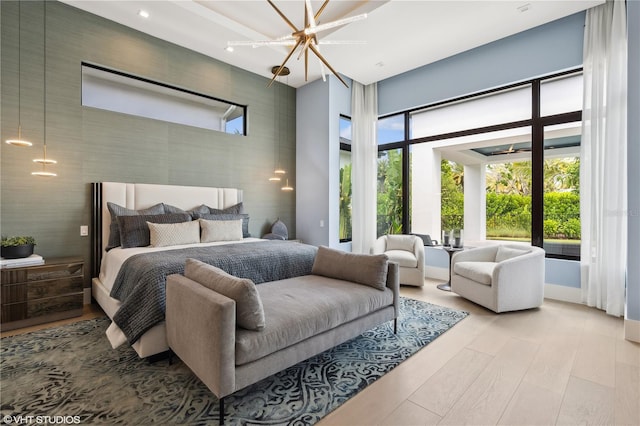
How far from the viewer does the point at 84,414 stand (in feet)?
5.54

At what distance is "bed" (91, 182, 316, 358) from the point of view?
7.34ft

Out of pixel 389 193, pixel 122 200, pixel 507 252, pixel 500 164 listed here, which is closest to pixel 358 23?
pixel 500 164

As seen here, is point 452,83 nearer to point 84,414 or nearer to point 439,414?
point 439,414

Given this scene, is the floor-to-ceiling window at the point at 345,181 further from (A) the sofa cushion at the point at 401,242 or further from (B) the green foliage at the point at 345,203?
(A) the sofa cushion at the point at 401,242

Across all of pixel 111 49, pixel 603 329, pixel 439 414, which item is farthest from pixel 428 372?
pixel 111 49

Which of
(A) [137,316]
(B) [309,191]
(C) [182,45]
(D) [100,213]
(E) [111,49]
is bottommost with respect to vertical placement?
(A) [137,316]

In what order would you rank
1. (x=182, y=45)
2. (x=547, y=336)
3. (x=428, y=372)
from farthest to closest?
(x=182, y=45) → (x=547, y=336) → (x=428, y=372)

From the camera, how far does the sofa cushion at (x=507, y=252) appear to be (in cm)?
367

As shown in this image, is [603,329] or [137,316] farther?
[603,329]

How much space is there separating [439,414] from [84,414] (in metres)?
1.94

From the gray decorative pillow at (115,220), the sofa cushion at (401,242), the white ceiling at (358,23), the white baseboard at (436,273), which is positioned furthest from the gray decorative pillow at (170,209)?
the white baseboard at (436,273)

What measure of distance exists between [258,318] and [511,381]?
5.58ft

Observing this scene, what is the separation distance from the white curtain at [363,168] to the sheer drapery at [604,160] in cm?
284

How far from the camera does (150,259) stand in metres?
Answer: 2.58
